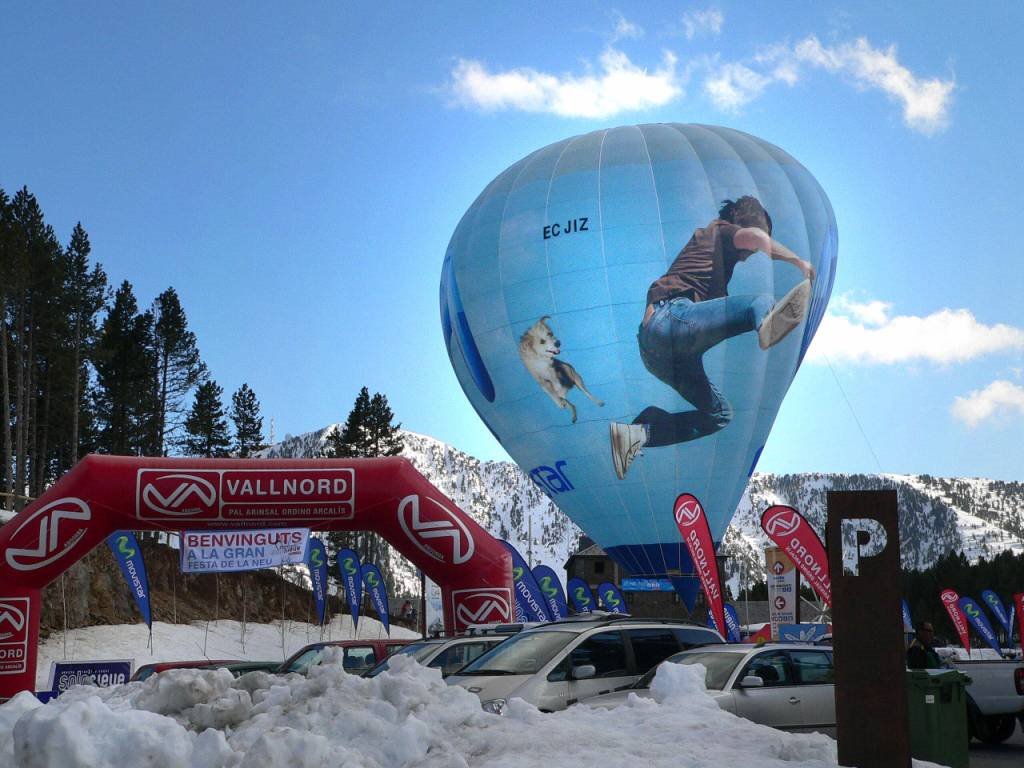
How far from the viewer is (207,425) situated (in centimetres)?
7044

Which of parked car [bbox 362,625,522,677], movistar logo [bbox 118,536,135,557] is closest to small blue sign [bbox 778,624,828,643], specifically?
parked car [bbox 362,625,522,677]

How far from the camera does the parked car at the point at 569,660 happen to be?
11.5 meters

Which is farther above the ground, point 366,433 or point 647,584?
point 366,433

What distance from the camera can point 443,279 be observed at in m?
41.2

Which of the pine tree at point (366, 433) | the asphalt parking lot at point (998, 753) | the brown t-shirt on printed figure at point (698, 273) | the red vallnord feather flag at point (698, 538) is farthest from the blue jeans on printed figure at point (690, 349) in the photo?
the pine tree at point (366, 433)

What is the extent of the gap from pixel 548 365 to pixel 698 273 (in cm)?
541

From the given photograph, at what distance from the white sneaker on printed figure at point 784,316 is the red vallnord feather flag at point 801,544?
39.4 feet

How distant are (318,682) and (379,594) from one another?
3677 centimetres

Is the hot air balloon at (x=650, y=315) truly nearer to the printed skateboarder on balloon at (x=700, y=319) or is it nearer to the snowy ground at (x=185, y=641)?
the printed skateboarder on balloon at (x=700, y=319)

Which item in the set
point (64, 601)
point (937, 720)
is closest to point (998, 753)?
point (937, 720)

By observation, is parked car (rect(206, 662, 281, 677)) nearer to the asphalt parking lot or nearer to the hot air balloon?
the asphalt parking lot

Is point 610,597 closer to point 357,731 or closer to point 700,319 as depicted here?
point 700,319

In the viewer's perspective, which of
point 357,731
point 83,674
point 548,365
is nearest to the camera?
point 357,731

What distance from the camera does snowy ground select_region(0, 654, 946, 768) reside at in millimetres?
6539
